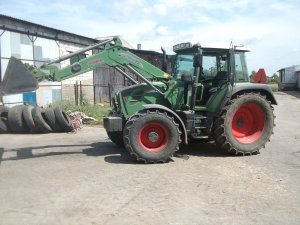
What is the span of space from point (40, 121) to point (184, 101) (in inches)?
208

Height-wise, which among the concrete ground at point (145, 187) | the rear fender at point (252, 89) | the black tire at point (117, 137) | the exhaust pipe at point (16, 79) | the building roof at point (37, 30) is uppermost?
the building roof at point (37, 30)

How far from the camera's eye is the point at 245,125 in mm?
9477

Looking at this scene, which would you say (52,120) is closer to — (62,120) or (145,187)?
(62,120)

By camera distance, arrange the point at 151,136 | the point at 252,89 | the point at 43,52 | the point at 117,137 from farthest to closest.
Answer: the point at 43,52, the point at 117,137, the point at 252,89, the point at 151,136

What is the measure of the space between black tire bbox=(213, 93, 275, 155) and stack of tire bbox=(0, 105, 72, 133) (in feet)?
18.4

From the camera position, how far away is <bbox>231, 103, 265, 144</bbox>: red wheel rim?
9.31 metres

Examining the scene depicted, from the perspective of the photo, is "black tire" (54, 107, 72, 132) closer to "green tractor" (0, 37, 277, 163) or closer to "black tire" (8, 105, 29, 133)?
"black tire" (8, 105, 29, 133)

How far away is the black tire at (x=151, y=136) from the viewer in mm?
8109

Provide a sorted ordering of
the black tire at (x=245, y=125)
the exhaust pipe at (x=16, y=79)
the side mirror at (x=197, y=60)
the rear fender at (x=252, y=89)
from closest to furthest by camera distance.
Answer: the exhaust pipe at (x=16, y=79) → the side mirror at (x=197, y=60) → the black tire at (x=245, y=125) → the rear fender at (x=252, y=89)

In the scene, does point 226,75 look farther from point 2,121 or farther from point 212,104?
point 2,121

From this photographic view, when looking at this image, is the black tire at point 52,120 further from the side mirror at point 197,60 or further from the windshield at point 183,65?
the side mirror at point 197,60

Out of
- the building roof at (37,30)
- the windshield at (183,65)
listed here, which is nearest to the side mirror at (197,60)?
the windshield at (183,65)

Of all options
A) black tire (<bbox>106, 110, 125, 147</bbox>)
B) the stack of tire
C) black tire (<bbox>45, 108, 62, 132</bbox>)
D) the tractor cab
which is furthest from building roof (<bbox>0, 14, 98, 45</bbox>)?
the tractor cab

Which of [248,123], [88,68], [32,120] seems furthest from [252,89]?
[32,120]
